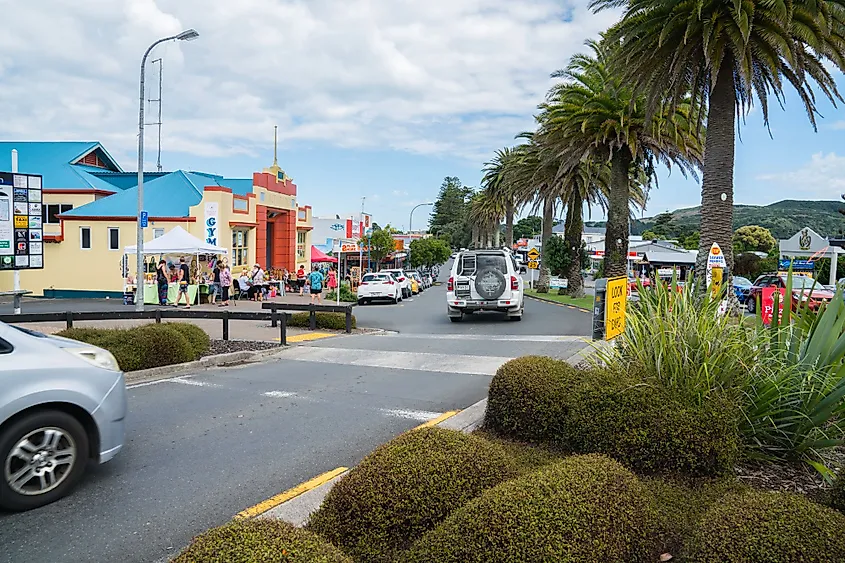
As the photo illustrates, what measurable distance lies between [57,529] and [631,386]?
4104 millimetres

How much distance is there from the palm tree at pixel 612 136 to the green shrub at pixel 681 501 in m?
19.3

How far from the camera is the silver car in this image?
4.61 m

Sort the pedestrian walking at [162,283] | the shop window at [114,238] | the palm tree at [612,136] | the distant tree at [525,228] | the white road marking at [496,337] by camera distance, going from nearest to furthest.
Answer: the white road marking at [496,337] < the palm tree at [612,136] < the pedestrian walking at [162,283] < the shop window at [114,238] < the distant tree at [525,228]

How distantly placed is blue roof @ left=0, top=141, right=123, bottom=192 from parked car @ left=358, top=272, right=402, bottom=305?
14758 mm

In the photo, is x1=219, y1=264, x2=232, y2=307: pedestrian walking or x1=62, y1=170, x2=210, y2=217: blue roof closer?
x1=219, y1=264, x2=232, y2=307: pedestrian walking

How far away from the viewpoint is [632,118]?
23.0m

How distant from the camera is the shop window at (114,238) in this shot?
30.8 metres

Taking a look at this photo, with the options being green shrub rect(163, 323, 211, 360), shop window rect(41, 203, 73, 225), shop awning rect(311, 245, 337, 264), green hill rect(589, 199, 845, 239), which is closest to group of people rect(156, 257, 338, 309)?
shop window rect(41, 203, 73, 225)

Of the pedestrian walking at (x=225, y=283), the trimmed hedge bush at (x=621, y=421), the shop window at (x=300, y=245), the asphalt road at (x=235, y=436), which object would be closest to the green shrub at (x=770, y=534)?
the trimmed hedge bush at (x=621, y=421)

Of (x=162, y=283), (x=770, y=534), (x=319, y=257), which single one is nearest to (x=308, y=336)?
(x=162, y=283)

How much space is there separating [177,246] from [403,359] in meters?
16.4

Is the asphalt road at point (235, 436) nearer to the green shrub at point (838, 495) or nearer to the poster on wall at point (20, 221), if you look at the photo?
the green shrub at point (838, 495)

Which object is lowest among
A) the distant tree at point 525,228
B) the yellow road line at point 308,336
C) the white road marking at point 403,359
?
the yellow road line at point 308,336

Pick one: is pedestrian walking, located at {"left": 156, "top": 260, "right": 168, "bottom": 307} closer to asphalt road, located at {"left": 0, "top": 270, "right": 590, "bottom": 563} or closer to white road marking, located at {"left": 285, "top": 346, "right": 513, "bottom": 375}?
asphalt road, located at {"left": 0, "top": 270, "right": 590, "bottom": 563}
